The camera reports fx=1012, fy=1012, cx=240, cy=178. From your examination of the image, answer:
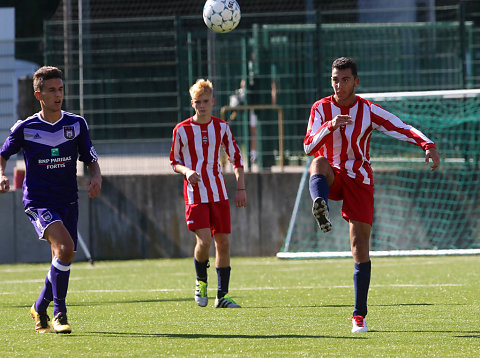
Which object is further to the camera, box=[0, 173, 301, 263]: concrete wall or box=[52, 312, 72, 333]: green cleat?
box=[0, 173, 301, 263]: concrete wall

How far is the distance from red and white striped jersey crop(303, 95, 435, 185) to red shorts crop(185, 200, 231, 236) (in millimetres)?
1921

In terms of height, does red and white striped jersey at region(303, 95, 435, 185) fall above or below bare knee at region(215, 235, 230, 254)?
above

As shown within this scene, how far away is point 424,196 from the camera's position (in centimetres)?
1368

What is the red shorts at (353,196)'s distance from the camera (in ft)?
21.0

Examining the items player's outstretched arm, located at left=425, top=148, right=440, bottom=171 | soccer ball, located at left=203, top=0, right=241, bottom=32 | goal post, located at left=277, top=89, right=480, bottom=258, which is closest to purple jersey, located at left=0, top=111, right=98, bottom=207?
player's outstretched arm, located at left=425, top=148, right=440, bottom=171

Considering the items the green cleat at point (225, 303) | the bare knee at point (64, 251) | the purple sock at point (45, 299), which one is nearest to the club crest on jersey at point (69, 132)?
the bare knee at point (64, 251)

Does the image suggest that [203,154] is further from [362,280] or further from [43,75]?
[362,280]

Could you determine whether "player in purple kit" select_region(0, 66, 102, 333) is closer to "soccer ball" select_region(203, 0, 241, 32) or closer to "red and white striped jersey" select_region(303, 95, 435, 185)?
"red and white striped jersey" select_region(303, 95, 435, 185)

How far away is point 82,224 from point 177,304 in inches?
230

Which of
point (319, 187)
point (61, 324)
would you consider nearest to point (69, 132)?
point (61, 324)

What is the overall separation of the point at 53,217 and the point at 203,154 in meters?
A: 2.28

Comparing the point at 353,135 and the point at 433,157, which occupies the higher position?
the point at 353,135

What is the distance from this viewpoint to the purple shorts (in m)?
6.43

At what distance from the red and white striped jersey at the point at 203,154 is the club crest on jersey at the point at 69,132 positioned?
5.99 ft
